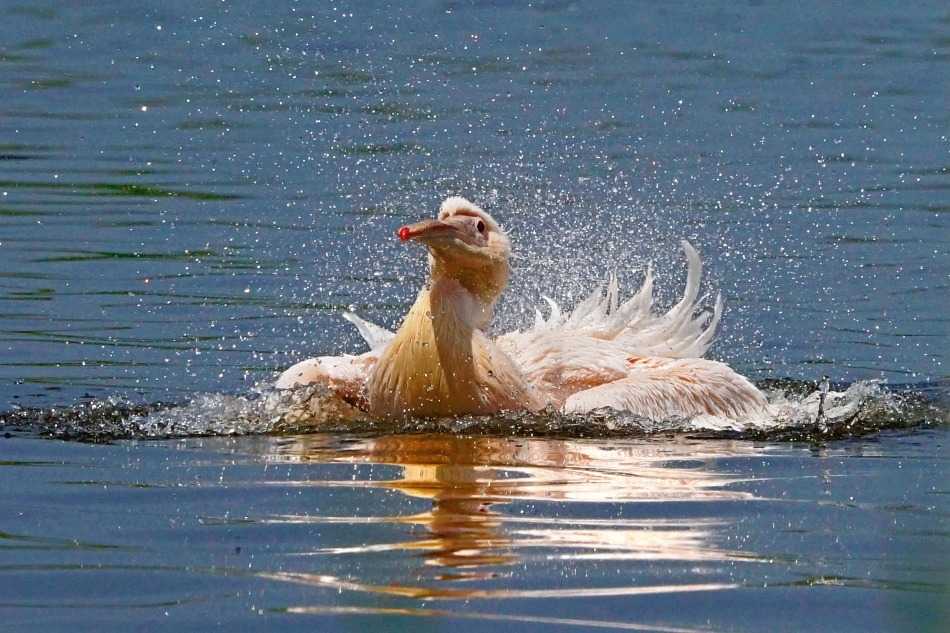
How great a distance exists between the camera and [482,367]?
25.5 ft

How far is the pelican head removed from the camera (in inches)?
301

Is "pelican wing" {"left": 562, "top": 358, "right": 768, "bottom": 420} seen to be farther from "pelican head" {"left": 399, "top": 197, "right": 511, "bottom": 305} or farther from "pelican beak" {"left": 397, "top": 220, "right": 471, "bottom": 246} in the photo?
"pelican beak" {"left": 397, "top": 220, "right": 471, "bottom": 246}

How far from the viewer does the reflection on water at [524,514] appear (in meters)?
4.96

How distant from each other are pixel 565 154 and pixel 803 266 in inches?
144

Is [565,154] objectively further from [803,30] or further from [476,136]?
[803,30]

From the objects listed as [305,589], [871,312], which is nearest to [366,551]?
[305,589]

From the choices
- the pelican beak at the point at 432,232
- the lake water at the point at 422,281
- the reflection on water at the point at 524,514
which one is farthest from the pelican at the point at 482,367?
the reflection on water at the point at 524,514

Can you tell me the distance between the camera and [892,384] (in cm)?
953

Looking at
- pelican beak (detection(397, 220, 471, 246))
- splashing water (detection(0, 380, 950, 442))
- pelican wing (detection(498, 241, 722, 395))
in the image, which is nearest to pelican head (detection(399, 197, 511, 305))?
pelican beak (detection(397, 220, 471, 246))

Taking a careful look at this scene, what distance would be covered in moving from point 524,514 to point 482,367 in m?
1.92

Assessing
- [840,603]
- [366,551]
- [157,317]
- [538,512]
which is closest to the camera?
[840,603]

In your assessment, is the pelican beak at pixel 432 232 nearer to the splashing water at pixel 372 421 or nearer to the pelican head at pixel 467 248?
the pelican head at pixel 467 248

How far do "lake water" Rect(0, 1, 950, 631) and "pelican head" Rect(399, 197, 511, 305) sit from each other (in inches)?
27.2

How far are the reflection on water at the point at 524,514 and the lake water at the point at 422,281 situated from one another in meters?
0.02
